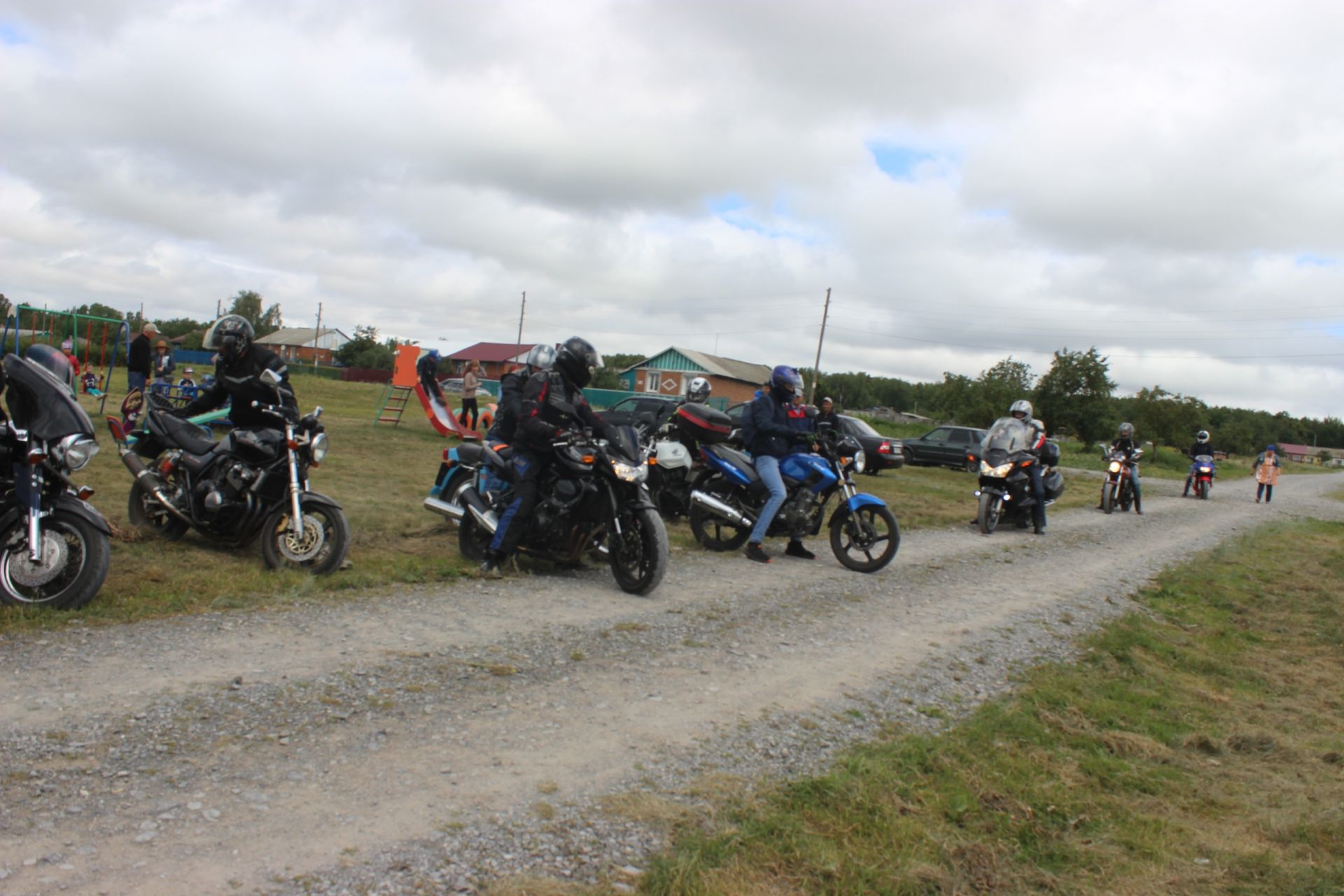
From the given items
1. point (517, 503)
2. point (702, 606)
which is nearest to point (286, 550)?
point (517, 503)

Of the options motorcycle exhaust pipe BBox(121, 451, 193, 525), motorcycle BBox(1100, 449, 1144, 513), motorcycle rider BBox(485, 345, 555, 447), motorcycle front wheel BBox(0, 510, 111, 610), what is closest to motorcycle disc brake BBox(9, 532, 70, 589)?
motorcycle front wheel BBox(0, 510, 111, 610)

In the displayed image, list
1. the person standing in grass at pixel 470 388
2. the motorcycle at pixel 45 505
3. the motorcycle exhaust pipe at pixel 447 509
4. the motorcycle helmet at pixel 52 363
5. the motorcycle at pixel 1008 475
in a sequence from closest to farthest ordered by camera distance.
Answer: the motorcycle at pixel 45 505 → the motorcycle helmet at pixel 52 363 → the motorcycle exhaust pipe at pixel 447 509 → the motorcycle at pixel 1008 475 → the person standing in grass at pixel 470 388

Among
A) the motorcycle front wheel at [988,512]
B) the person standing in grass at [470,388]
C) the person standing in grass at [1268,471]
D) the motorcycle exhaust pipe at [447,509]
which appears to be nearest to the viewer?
the motorcycle exhaust pipe at [447,509]

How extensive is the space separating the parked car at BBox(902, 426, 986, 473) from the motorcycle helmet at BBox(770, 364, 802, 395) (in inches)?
849

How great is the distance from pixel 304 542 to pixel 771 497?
4.38 meters

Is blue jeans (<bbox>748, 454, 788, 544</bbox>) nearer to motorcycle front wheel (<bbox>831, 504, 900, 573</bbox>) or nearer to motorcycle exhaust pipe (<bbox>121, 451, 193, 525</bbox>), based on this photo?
motorcycle front wheel (<bbox>831, 504, 900, 573</bbox>)

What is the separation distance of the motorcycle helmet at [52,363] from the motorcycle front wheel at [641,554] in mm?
3671

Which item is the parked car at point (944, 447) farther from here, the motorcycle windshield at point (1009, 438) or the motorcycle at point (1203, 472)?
the motorcycle windshield at point (1009, 438)

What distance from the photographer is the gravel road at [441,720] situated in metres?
2.90

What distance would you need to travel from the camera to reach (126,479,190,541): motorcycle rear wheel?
291 inches

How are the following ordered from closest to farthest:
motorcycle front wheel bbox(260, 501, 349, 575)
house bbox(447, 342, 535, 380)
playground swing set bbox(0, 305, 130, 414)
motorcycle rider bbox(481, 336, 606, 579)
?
motorcycle front wheel bbox(260, 501, 349, 575) < motorcycle rider bbox(481, 336, 606, 579) < playground swing set bbox(0, 305, 130, 414) < house bbox(447, 342, 535, 380)

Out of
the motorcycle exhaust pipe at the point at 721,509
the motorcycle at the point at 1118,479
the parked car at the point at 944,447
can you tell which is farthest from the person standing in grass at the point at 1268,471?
the motorcycle exhaust pipe at the point at 721,509

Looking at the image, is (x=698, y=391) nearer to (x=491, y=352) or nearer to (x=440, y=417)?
(x=440, y=417)

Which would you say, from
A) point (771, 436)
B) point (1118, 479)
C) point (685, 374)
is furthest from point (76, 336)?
point (685, 374)
